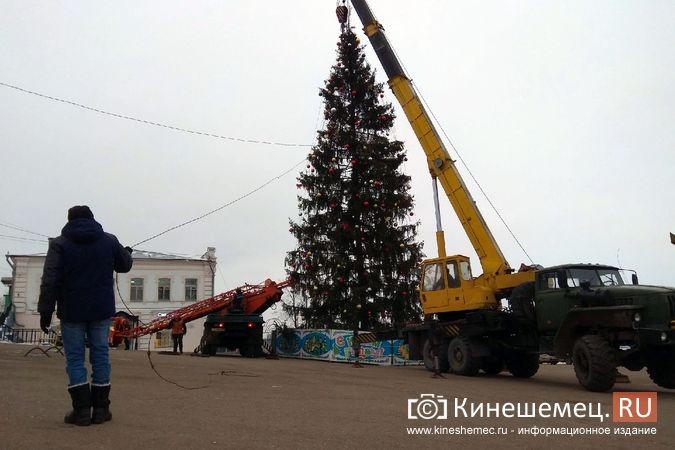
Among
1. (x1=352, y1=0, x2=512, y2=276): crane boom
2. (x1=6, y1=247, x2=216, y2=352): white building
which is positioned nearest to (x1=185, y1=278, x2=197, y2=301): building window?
(x1=6, y1=247, x2=216, y2=352): white building

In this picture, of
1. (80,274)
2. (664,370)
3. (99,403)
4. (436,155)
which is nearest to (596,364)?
(664,370)

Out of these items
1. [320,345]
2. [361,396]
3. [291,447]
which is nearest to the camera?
[291,447]

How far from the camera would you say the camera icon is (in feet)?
22.4

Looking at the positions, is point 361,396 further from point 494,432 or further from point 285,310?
point 285,310

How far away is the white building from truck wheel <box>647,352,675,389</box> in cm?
3969

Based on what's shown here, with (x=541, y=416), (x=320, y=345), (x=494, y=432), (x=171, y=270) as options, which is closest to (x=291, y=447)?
(x=494, y=432)

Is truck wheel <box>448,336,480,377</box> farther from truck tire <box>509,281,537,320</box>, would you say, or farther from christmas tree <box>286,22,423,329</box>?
christmas tree <box>286,22,423,329</box>

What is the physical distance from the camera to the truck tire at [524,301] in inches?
561

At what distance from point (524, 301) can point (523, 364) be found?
8.34 feet

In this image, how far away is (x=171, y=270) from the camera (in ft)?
168

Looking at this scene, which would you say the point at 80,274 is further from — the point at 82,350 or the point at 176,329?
the point at 176,329

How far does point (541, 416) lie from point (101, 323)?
5223mm

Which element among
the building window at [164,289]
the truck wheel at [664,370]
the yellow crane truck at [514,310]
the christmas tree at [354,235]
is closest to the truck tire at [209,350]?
the christmas tree at [354,235]

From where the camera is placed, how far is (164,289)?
2003 inches
